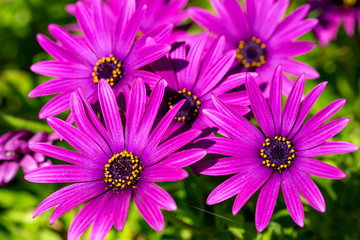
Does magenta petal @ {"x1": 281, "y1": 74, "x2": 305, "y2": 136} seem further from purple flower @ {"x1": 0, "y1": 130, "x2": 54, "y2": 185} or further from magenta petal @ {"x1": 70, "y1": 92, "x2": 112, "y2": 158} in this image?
purple flower @ {"x1": 0, "y1": 130, "x2": 54, "y2": 185}

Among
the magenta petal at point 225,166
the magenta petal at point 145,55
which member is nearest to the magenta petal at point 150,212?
the magenta petal at point 225,166

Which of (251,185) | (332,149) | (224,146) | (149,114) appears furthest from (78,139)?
(332,149)

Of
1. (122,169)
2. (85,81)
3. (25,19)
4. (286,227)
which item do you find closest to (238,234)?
(286,227)

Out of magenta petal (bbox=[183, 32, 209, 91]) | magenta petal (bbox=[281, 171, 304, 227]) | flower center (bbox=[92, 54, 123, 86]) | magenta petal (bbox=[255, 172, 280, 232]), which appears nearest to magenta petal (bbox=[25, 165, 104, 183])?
flower center (bbox=[92, 54, 123, 86])

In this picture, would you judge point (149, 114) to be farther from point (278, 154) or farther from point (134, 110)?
point (278, 154)

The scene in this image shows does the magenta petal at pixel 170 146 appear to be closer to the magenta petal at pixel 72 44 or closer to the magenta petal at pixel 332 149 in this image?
the magenta petal at pixel 332 149

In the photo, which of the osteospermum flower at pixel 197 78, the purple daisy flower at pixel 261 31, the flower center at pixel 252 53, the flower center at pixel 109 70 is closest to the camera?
the osteospermum flower at pixel 197 78
